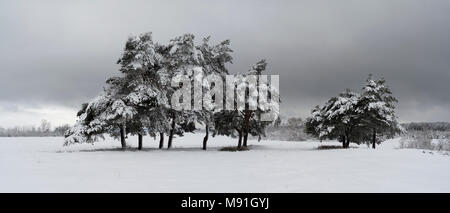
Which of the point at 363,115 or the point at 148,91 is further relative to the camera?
the point at 363,115

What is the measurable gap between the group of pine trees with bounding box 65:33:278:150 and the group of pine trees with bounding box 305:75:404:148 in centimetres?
950

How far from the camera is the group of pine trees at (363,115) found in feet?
125

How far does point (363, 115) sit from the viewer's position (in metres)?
38.3

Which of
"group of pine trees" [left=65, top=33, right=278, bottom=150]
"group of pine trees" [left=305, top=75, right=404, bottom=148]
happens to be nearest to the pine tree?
"group of pine trees" [left=305, top=75, right=404, bottom=148]

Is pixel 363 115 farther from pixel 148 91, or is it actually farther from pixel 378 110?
pixel 148 91

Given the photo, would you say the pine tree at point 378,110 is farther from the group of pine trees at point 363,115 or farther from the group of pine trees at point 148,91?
the group of pine trees at point 148,91

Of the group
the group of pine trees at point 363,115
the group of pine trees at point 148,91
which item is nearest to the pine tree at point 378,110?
the group of pine trees at point 363,115

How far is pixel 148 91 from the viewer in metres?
30.4

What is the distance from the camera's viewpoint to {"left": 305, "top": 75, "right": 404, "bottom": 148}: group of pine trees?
125 feet

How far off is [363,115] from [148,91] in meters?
21.6

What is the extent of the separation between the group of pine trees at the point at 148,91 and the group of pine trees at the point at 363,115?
374 inches

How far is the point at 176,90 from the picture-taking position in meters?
34.2

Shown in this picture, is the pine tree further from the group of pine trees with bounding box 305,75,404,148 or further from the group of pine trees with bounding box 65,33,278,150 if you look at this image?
the group of pine trees with bounding box 65,33,278,150

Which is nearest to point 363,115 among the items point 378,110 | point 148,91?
point 378,110
